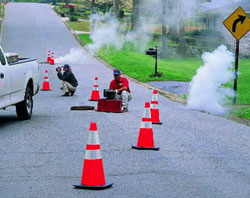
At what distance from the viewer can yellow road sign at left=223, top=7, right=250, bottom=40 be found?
23.8 metres

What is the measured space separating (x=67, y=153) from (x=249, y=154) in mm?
3316

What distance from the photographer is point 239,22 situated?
941 inches

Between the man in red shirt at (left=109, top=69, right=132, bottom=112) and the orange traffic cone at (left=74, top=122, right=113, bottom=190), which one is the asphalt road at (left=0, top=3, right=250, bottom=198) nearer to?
the orange traffic cone at (left=74, top=122, right=113, bottom=190)

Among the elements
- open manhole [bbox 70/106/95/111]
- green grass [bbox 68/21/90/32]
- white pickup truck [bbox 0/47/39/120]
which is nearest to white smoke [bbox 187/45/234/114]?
open manhole [bbox 70/106/95/111]

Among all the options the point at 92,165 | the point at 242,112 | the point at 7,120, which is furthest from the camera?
the point at 242,112

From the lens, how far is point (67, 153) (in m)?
12.1

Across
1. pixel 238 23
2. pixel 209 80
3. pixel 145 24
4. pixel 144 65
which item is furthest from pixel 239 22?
pixel 145 24

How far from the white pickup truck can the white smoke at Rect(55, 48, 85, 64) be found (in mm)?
26082

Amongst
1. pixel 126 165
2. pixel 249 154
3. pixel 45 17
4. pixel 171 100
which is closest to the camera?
pixel 126 165

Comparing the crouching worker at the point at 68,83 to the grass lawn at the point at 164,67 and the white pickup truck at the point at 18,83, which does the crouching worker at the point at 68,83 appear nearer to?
the grass lawn at the point at 164,67

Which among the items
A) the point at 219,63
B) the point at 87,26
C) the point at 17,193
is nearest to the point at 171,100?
the point at 219,63

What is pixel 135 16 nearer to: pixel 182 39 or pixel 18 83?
pixel 182 39

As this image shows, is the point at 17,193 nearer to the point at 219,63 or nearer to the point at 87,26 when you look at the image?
the point at 219,63

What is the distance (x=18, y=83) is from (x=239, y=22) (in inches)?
398
